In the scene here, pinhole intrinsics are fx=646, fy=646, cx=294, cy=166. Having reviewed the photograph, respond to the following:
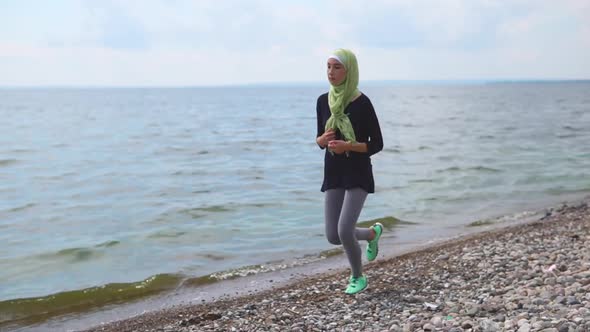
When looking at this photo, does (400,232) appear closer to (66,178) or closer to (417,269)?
(417,269)

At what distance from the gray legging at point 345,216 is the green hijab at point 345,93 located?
587 mm

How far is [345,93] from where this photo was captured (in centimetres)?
616

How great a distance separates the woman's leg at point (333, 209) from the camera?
6.45 metres

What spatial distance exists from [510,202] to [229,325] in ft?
→ 37.1

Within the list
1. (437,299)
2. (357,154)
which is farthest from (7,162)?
(437,299)

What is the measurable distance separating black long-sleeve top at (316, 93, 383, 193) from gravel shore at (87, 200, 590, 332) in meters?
1.28

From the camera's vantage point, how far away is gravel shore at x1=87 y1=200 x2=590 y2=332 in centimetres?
566

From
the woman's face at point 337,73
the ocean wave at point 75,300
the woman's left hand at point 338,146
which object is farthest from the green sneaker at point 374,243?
the ocean wave at point 75,300

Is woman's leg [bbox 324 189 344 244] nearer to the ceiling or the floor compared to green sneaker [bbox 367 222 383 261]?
nearer to the ceiling

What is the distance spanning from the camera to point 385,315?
6.23 metres

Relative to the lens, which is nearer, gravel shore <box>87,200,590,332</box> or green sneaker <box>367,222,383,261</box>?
gravel shore <box>87,200,590,332</box>

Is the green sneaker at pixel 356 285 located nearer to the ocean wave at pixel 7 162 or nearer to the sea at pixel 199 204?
the sea at pixel 199 204

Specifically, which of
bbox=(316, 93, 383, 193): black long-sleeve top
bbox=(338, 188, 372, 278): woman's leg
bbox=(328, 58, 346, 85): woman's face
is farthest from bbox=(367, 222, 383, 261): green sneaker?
bbox=(328, 58, 346, 85): woman's face

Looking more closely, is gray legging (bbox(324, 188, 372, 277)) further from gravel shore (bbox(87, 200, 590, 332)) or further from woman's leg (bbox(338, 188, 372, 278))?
gravel shore (bbox(87, 200, 590, 332))
